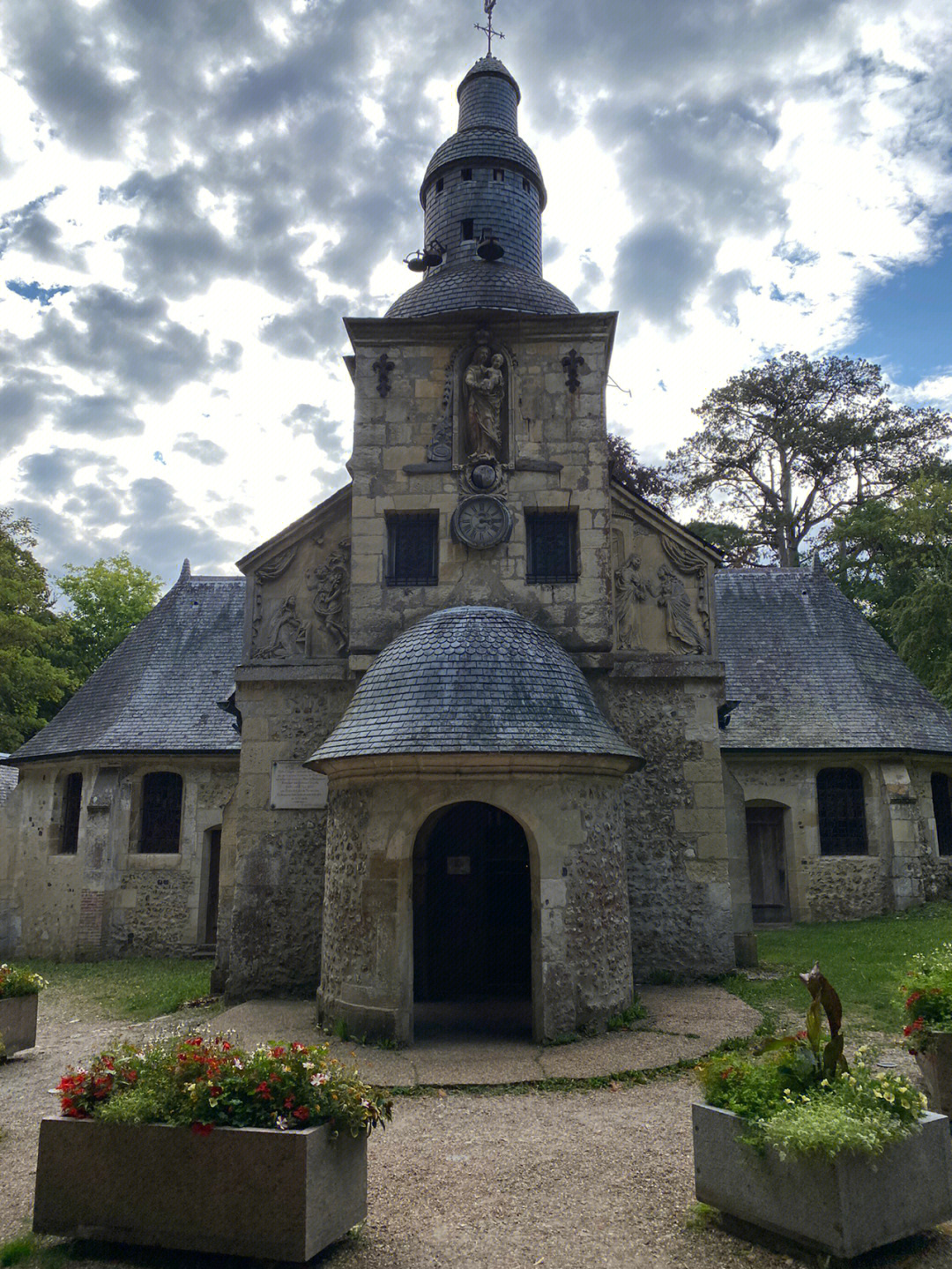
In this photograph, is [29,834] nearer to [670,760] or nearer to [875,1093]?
[670,760]

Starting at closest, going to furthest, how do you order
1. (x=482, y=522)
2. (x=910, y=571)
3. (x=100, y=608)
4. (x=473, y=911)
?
(x=473, y=911) → (x=482, y=522) → (x=910, y=571) → (x=100, y=608)

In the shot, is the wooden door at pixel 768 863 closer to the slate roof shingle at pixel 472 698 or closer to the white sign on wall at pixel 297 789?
the slate roof shingle at pixel 472 698

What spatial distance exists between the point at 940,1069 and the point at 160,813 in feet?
49.9

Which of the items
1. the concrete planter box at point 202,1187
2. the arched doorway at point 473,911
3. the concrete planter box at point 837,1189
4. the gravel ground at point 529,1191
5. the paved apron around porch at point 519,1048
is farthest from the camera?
the arched doorway at point 473,911

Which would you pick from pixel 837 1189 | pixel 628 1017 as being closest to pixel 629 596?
pixel 628 1017

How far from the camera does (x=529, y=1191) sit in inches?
215

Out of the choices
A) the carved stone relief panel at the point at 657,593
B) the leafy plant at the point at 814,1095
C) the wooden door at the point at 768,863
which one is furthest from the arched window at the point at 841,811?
the leafy plant at the point at 814,1095

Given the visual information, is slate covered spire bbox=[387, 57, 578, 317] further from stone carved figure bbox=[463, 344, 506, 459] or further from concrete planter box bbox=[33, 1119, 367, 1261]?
concrete planter box bbox=[33, 1119, 367, 1261]

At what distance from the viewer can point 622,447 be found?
86.5 feet

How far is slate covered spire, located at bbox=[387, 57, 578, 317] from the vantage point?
1349 centimetres

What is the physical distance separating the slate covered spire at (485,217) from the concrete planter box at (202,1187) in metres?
11.3

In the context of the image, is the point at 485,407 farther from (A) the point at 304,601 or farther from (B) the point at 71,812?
(B) the point at 71,812

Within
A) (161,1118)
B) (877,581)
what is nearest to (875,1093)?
(161,1118)

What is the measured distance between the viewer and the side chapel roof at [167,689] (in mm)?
17875
